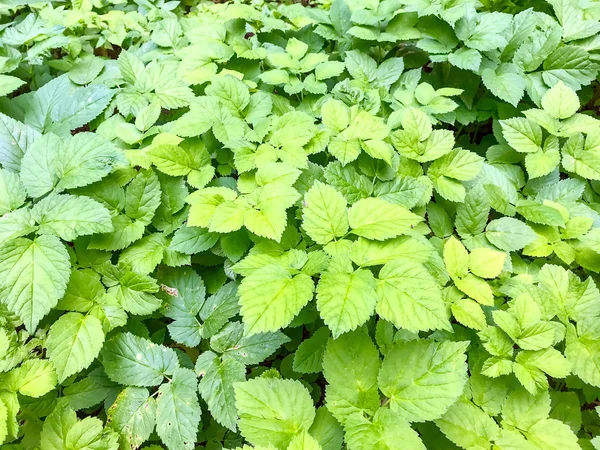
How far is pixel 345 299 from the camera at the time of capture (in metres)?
1.14

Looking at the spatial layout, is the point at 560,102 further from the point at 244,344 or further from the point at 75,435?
the point at 75,435

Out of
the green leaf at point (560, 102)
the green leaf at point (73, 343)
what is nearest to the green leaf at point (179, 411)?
the green leaf at point (73, 343)

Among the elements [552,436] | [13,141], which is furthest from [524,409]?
[13,141]

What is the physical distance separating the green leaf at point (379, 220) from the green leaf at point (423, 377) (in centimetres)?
36

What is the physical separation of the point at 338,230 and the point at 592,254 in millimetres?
1110

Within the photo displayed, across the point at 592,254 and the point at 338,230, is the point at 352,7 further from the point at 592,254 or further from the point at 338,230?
the point at 592,254

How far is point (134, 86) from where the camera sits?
205 cm

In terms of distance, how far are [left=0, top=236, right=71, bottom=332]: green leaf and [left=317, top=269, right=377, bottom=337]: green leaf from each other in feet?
2.76

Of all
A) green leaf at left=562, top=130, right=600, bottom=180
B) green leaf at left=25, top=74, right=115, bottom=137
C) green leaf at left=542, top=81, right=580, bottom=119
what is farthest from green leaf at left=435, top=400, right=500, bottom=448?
green leaf at left=25, top=74, right=115, bottom=137

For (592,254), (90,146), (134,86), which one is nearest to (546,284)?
(592,254)

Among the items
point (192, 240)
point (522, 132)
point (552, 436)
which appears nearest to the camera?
point (552, 436)

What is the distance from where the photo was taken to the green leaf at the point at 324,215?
134 centimetres

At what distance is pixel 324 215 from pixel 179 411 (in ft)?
2.67

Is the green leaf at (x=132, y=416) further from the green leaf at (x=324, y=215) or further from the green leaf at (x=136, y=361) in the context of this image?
the green leaf at (x=324, y=215)
